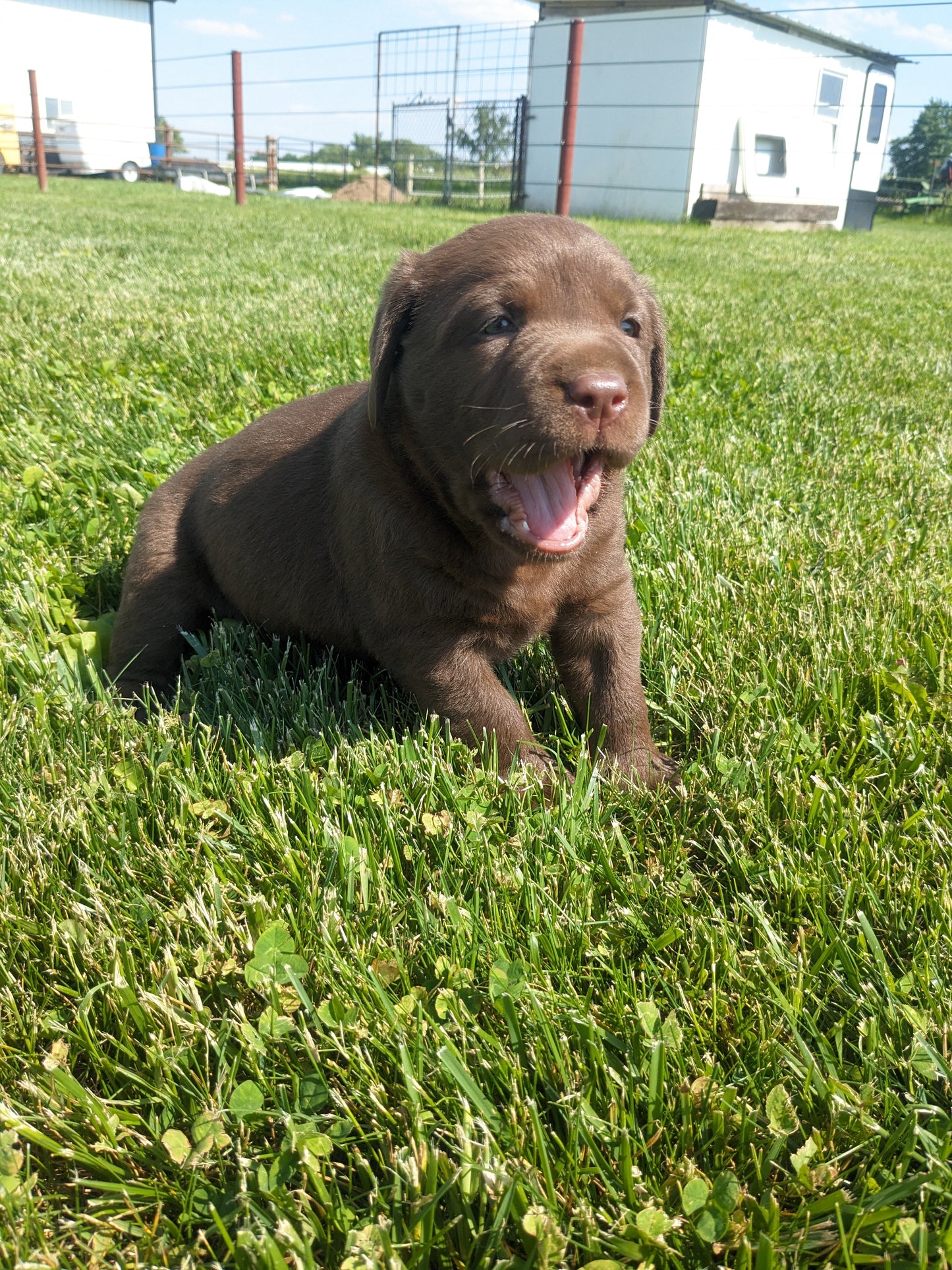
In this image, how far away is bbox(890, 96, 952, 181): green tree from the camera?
4691 cm

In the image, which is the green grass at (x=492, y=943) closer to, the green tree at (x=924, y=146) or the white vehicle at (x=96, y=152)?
the white vehicle at (x=96, y=152)

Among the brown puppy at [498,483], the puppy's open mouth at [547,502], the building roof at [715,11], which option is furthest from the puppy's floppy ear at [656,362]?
the building roof at [715,11]

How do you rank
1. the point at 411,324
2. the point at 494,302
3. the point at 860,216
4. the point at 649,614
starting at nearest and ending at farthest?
the point at 494,302 → the point at 411,324 → the point at 649,614 → the point at 860,216

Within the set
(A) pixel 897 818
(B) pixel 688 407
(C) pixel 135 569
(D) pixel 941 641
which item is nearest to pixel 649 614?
(D) pixel 941 641

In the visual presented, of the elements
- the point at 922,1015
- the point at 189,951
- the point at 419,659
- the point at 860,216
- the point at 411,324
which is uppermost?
the point at 860,216

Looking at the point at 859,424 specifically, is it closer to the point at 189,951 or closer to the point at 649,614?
the point at 649,614

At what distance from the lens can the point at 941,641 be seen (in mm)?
2566

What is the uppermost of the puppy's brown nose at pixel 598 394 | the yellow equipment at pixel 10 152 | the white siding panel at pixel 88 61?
the white siding panel at pixel 88 61

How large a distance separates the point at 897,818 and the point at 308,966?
120cm

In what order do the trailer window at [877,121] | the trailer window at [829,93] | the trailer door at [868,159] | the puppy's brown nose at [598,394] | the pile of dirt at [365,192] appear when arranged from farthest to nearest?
the pile of dirt at [365,192], the trailer window at [877,121], the trailer door at [868,159], the trailer window at [829,93], the puppy's brown nose at [598,394]

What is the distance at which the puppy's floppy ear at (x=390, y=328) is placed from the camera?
2.26 meters

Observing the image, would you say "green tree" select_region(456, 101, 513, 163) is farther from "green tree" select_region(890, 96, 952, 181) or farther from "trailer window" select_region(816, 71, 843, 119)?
"green tree" select_region(890, 96, 952, 181)

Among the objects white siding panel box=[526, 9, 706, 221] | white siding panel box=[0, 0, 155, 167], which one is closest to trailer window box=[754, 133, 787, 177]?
white siding panel box=[526, 9, 706, 221]

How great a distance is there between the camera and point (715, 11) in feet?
66.3
